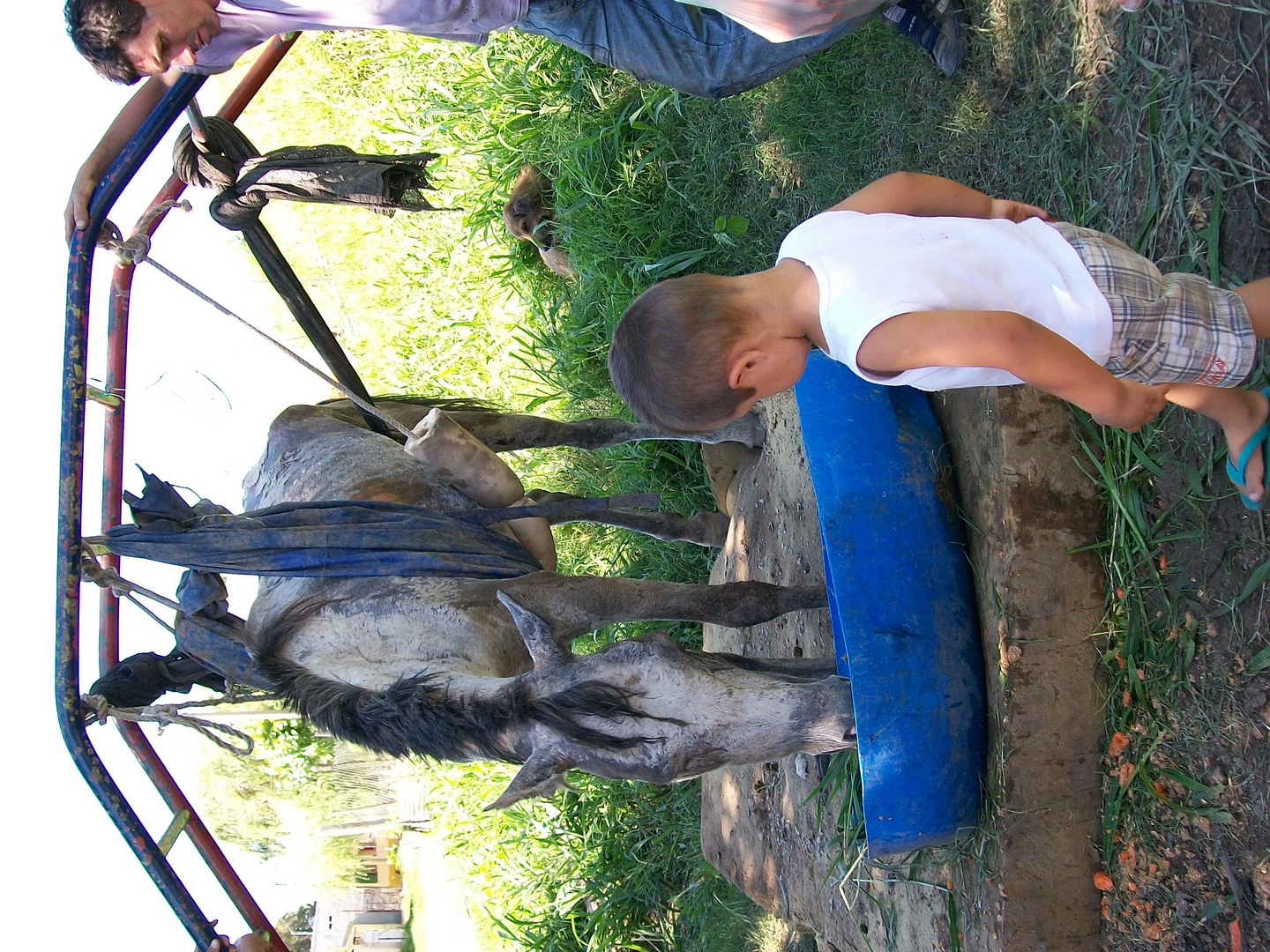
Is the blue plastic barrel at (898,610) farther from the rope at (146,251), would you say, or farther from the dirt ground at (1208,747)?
the rope at (146,251)

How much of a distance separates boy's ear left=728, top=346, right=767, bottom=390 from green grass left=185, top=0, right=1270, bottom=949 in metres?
1.06

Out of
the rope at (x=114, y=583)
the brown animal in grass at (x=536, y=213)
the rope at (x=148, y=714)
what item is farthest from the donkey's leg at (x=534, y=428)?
the brown animal in grass at (x=536, y=213)

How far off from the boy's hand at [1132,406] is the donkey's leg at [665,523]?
1.75 m

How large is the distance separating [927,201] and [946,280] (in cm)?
38

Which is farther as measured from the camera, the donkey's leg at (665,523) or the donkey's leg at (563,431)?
the donkey's leg at (563,431)

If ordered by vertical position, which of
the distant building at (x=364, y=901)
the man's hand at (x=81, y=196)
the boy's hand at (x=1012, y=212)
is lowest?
the distant building at (x=364, y=901)

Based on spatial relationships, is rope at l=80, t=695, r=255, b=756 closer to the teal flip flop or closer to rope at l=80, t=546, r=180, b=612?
rope at l=80, t=546, r=180, b=612

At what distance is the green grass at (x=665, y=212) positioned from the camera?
222 cm

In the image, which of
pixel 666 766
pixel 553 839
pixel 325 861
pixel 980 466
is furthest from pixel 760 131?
pixel 325 861

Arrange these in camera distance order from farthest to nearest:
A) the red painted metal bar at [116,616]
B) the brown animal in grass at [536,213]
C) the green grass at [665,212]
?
the brown animal in grass at [536,213] < the red painted metal bar at [116,616] < the green grass at [665,212]

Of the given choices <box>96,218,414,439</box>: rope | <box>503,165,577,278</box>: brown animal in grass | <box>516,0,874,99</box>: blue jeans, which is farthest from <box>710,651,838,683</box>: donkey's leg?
<box>503,165,577,278</box>: brown animal in grass

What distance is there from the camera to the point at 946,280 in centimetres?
175

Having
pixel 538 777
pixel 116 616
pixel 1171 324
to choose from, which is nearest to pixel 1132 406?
pixel 1171 324

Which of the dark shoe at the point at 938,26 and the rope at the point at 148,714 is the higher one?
the dark shoe at the point at 938,26
